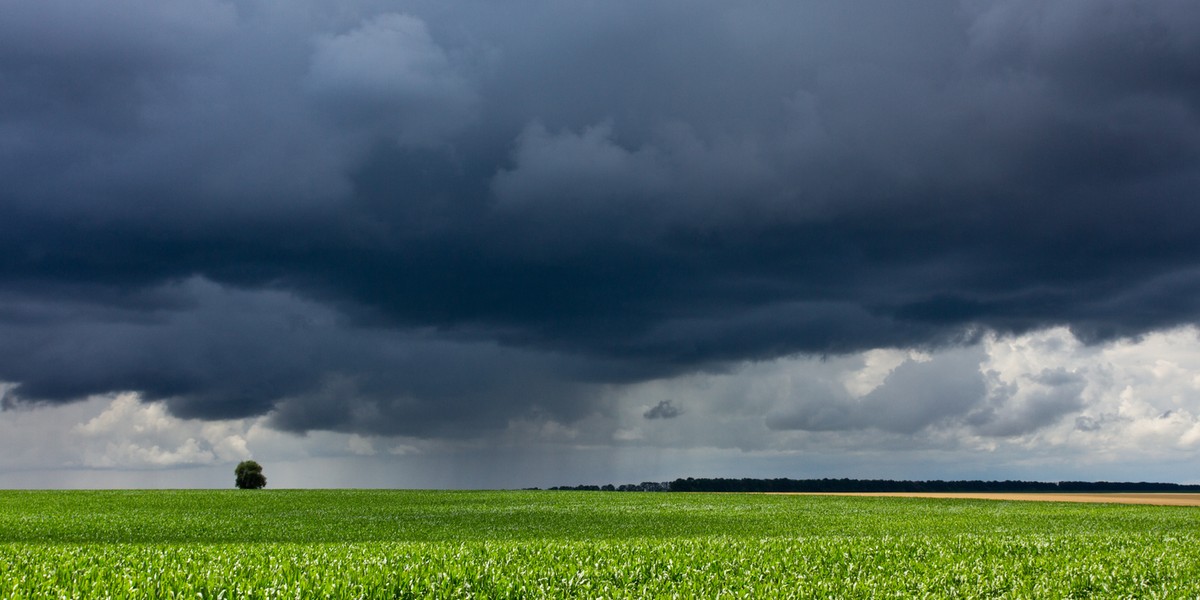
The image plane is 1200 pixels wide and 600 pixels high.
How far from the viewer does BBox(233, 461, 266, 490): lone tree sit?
110 metres

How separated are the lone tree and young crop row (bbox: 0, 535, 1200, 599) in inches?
3742

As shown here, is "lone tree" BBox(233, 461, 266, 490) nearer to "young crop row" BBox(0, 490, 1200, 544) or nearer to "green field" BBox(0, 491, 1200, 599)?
"young crop row" BBox(0, 490, 1200, 544)

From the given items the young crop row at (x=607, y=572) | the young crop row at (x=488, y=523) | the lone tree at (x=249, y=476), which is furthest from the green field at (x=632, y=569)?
the lone tree at (x=249, y=476)

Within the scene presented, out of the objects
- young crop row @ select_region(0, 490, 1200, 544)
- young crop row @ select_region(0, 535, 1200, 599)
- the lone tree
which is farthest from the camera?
the lone tree

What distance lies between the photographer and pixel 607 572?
1852cm

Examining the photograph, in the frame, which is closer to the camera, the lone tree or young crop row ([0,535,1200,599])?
young crop row ([0,535,1200,599])

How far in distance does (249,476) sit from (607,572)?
105 m

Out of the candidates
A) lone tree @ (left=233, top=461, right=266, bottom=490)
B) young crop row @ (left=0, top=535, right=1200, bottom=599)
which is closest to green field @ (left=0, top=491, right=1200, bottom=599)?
young crop row @ (left=0, top=535, right=1200, bottom=599)

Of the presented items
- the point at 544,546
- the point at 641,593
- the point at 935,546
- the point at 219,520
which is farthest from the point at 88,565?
the point at 219,520

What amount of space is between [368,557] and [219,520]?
3292 cm

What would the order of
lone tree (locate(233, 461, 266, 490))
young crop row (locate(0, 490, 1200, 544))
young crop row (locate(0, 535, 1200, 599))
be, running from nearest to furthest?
1. young crop row (locate(0, 535, 1200, 599))
2. young crop row (locate(0, 490, 1200, 544))
3. lone tree (locate(233, 461, 266, 490))

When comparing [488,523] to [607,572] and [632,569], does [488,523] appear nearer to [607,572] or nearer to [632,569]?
[632,569]

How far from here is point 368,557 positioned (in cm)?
1977

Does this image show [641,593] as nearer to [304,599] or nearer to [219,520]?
[304,599]
